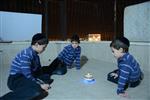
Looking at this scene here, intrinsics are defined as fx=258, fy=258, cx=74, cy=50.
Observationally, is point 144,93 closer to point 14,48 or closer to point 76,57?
point 76,57

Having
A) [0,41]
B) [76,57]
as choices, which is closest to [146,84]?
[76,57]

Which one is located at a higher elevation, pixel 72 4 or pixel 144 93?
pixel 72 4

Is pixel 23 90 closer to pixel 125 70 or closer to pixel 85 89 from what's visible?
pixel 85 89

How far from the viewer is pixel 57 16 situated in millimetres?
6832

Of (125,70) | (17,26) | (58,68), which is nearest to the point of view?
(125,70)

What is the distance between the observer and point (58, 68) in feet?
12.5

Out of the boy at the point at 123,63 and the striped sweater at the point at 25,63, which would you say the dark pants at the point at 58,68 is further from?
the boy at the point at 123,63

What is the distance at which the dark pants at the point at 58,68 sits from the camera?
372cm

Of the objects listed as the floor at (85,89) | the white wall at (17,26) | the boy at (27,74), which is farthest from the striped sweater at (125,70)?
the white wall at (17,26)

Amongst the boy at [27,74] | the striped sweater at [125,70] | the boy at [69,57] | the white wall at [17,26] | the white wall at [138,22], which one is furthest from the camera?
the white wall at [17,26]

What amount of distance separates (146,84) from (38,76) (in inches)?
49.8

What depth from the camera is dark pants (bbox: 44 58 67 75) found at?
Answer: 3719 millimetres

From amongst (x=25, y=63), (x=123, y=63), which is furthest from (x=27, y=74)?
(x=123, y=63)

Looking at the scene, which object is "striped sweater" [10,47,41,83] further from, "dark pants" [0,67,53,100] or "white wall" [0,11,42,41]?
"white wall" [0,11,42,41]
